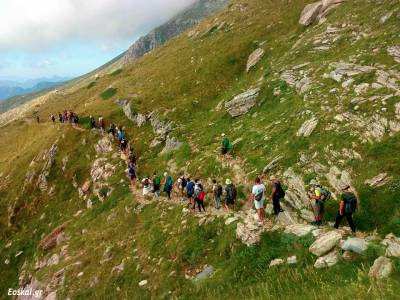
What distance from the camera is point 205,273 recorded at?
76.6ft

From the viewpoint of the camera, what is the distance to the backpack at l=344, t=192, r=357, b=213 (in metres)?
20.2

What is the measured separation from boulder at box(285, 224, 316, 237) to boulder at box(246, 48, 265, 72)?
1338 inches

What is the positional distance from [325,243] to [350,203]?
312 cm

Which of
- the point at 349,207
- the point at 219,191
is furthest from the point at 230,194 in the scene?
the point at 349,207

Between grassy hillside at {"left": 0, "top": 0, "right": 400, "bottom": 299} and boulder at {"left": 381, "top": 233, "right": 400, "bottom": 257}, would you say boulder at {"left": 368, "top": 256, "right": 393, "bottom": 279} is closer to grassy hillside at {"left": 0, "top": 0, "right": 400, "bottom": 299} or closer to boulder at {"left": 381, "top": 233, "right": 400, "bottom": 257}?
grassy hillside at {"left": 0, "top": 0, "right": 400, "bottom": 299}

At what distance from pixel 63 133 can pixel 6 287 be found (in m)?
23.3

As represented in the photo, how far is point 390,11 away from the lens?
41188mm

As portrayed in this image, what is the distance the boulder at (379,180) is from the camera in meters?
22.2

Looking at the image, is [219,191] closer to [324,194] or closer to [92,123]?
[324,194]

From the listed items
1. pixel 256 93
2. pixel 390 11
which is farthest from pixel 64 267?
pixel 390 11

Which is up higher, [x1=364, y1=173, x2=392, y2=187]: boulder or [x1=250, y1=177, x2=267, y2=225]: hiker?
[x1=250, y1=177, x2=267, y2=225]: hiker

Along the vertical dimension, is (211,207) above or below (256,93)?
below

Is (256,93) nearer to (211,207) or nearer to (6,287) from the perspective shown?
(211,207)

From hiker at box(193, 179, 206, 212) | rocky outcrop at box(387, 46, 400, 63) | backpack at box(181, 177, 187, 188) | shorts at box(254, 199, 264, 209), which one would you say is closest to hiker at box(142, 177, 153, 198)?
backpack at box(181, 177, 187, 188)
